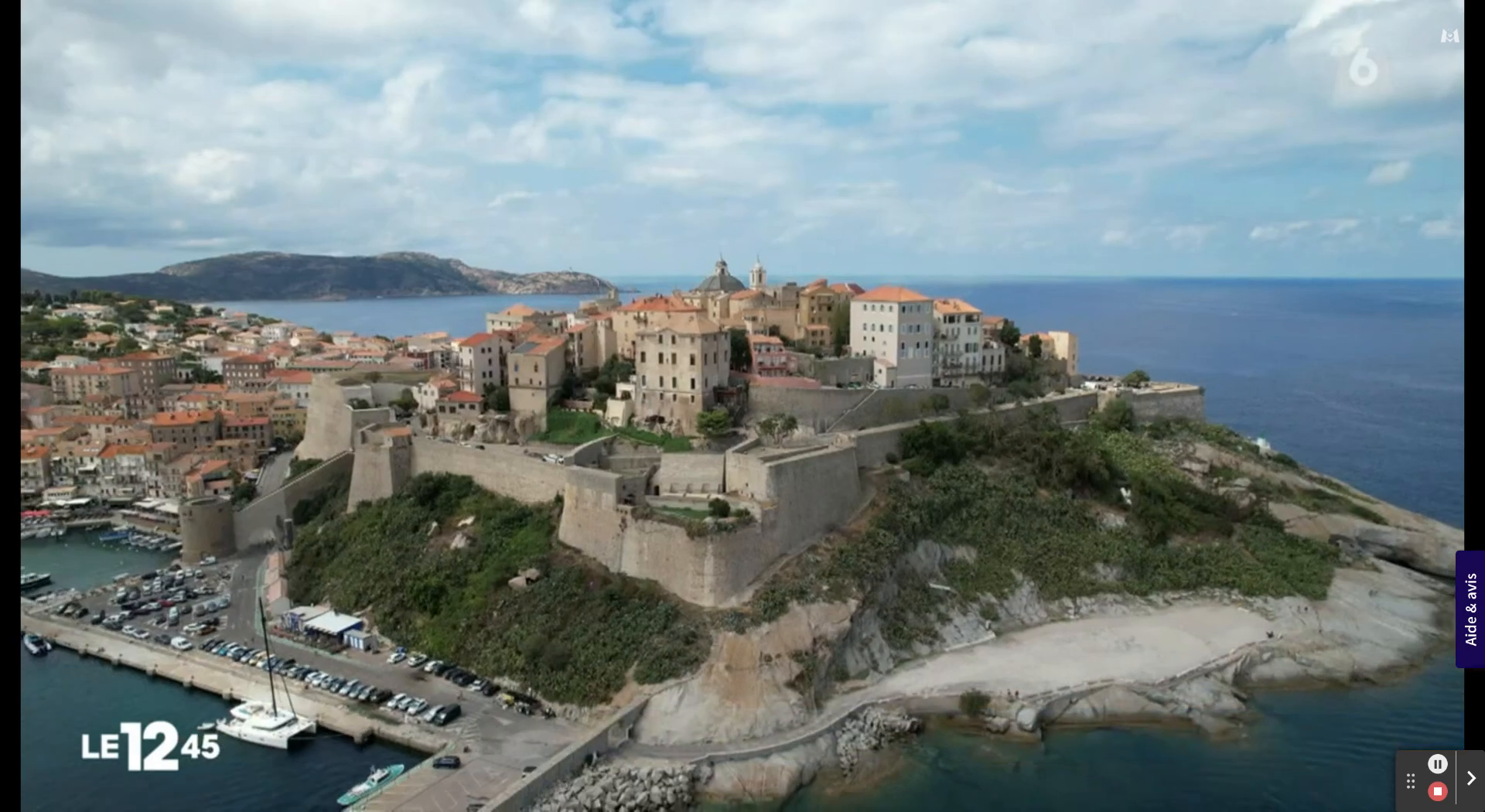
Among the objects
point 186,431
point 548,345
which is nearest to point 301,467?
point 186,431

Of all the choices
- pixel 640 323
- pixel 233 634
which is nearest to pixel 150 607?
pixel 233 634

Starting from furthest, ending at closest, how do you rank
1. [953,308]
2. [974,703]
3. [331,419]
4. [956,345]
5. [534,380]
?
1. [953,308]
2. [956,345]
3. [331,419]
4. [534,380]
5. [974,703]

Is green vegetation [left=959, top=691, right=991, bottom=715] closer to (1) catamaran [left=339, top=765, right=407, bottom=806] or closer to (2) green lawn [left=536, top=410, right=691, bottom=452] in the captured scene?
(2) green lawn [left=536, top=410, right=691, bottom=452]

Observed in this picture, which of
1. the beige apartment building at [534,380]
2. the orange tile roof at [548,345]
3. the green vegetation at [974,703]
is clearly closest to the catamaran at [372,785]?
the green vegetation at [974,703]

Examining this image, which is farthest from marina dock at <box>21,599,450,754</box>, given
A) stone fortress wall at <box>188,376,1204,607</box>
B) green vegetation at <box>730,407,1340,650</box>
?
green vegetation at <box>730,407,1340,650</box>

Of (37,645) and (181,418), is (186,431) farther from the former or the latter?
(37,645)

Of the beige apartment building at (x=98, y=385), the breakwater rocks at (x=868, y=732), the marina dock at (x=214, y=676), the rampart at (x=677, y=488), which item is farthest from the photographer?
the beige apartment building at (x=98, y=385)

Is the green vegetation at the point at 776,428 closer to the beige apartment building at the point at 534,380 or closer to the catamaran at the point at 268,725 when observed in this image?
the beige apartment building at the point at 534,380
